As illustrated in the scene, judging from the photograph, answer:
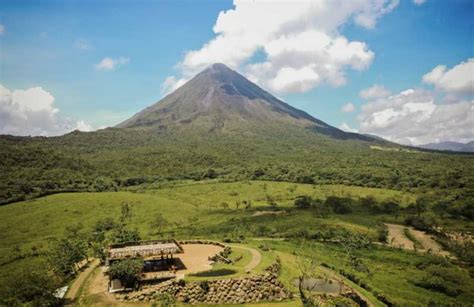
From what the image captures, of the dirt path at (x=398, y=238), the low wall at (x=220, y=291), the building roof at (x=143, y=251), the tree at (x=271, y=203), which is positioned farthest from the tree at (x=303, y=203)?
the building roof at (x=143, y=251)

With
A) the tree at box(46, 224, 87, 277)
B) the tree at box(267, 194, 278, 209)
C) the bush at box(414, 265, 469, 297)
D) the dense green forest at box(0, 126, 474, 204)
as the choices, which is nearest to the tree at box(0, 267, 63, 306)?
the tree at box(46, 224, 87, 277)

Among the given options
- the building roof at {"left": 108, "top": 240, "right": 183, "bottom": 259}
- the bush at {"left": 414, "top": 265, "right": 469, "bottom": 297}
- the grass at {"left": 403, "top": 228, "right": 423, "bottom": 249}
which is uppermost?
the building roof at {"left": 108, "top": 240, "right": 183, "bottom": 259}

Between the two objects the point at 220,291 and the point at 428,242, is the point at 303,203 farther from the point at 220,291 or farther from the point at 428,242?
the point at 220,291

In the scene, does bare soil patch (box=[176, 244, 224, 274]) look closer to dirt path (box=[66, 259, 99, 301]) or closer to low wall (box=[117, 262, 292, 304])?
low wall (box=[117, 262, 292, 304])

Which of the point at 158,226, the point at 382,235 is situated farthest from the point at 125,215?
the point at 382,235

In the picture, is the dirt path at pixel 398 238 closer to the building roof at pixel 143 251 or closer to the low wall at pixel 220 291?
the low wall at pixel 220 291

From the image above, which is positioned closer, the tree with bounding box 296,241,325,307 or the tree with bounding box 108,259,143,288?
the tree with bounding box 108,259,143,288
